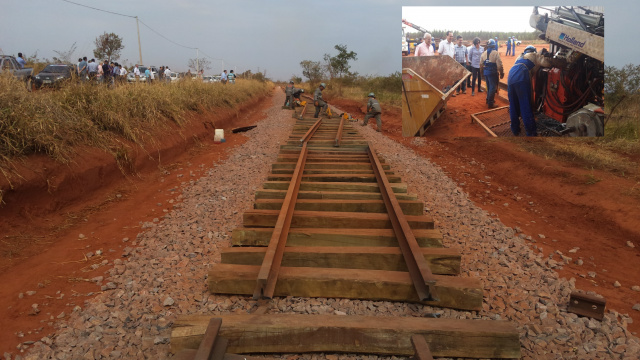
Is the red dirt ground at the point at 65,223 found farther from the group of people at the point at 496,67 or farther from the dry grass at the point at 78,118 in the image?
the group of people at the point at 496,67

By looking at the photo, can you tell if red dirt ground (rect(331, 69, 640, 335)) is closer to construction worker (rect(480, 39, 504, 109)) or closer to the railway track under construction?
construction worker (rect(480, 39, 504, 109))

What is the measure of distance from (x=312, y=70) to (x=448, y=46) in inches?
1981

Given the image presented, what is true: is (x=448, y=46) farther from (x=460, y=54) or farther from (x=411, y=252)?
(x=411, y=252)

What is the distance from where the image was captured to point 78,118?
19.9ft

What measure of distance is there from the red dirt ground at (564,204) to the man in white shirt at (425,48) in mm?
1614

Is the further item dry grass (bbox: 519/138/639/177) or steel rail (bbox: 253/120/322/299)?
dry grass (bbox: 519/138/639/177)

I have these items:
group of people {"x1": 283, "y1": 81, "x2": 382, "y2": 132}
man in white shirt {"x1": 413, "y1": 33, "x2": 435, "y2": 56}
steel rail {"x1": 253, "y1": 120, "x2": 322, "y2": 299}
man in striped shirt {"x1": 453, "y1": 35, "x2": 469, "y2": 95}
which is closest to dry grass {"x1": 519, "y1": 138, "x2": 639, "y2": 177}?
man in striped shirt {"x1": 453, "y1": 35, "x2": 469, "y2": 95}

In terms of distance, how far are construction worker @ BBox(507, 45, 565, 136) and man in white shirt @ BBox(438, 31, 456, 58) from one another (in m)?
1.65

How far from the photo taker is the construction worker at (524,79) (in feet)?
32.6

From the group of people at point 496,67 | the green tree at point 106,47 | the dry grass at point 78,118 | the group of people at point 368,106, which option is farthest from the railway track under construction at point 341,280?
the green tree at point 106,47

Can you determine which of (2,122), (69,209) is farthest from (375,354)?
(2,122)

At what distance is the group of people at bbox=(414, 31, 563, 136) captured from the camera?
1002 cm

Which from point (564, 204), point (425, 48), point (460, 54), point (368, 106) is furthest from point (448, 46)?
point (564, 204)

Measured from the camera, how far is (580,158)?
8.21 meters
